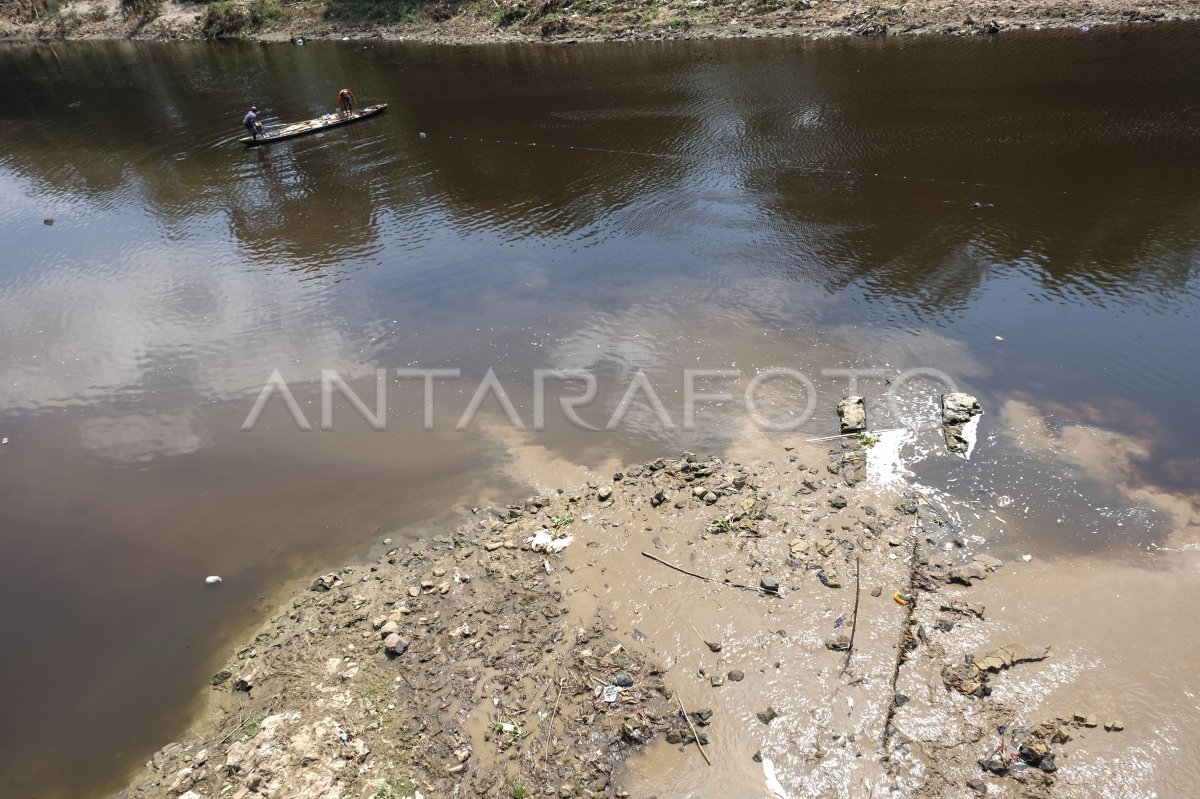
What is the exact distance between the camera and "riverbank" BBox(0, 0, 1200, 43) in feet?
97.4

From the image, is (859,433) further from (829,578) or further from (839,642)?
(839,642)

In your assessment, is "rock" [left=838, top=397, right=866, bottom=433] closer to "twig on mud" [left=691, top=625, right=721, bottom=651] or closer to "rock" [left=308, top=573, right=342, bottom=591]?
"twig on mud" [left=691, top=625, right=721, bottom=651]

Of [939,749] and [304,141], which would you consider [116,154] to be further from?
[939,749]

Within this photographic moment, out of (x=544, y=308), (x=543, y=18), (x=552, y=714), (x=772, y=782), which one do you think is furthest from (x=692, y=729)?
(x=543, y=18)

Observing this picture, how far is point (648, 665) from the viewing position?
7.65 metres

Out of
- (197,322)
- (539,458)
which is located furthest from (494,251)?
(539,458)

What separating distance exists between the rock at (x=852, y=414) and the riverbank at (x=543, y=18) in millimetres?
26413

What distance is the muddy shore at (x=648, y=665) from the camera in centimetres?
676

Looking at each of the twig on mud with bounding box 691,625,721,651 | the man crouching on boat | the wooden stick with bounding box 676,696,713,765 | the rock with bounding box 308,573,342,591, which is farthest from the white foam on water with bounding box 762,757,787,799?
the man crouching on boat

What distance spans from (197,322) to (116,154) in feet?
57.8

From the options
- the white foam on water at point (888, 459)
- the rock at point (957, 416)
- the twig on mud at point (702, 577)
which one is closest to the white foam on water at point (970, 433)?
the rock at point (957, 416)

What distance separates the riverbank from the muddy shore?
95.9 ft

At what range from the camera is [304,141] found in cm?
2716

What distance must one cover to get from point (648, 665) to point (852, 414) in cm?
543
